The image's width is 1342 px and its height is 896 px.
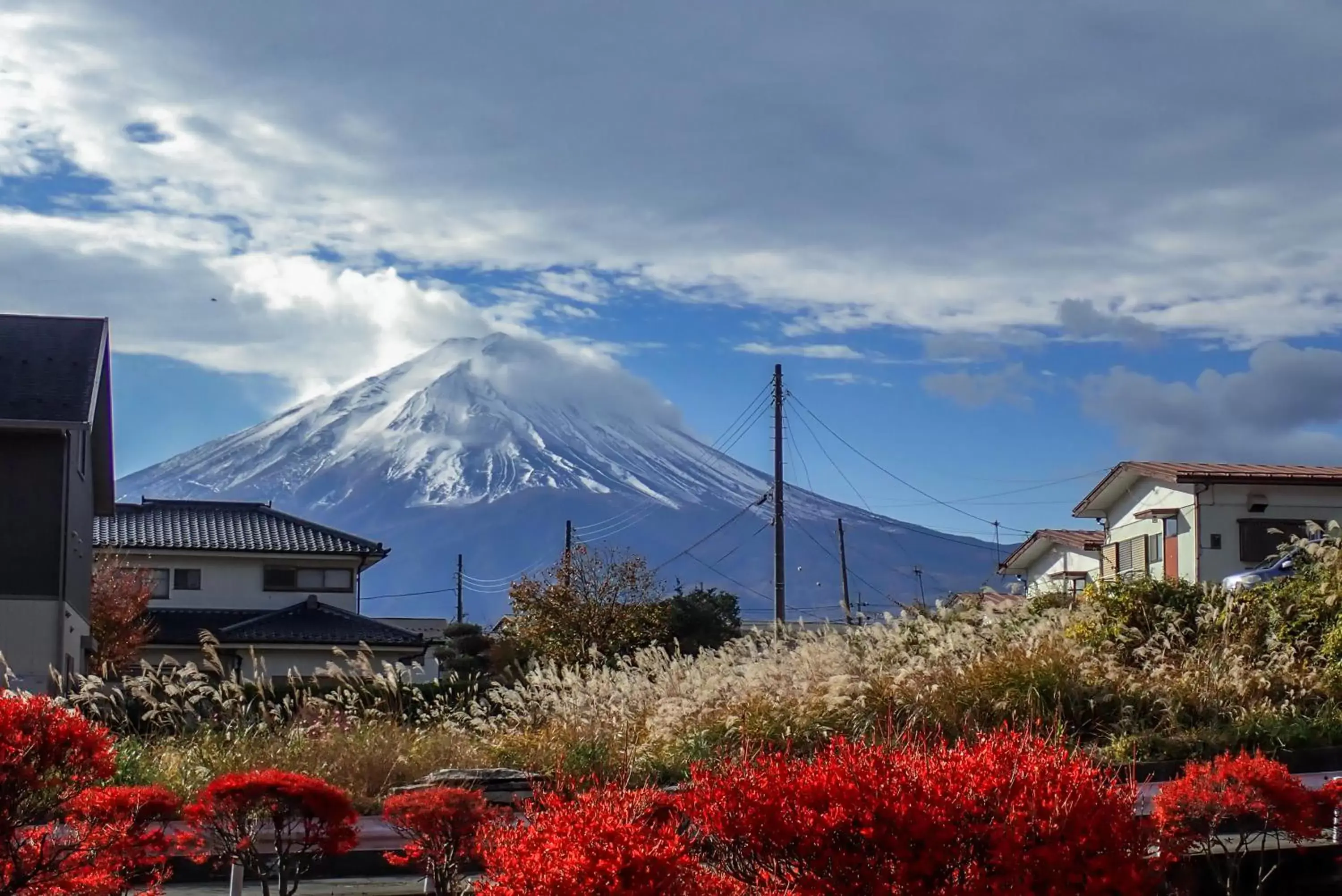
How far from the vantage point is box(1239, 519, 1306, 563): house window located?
36.0 metres

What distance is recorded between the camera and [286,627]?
1549 inches

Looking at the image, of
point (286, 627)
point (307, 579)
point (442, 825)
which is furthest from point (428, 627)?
point (442, 825)

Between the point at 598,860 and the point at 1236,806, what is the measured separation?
325cm

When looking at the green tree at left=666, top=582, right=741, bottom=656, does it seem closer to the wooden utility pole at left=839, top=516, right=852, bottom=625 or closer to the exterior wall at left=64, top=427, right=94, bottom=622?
the wooden utility pole at left=839, top=516, right=852, bottom=625

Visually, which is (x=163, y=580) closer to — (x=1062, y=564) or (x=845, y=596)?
(x=845, y=596)

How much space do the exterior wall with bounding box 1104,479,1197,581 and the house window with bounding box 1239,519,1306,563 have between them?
3.73ft

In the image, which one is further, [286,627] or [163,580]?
[163,580]

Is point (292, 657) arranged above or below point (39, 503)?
below

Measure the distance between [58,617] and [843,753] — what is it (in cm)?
2060

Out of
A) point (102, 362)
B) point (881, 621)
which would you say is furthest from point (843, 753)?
point (102, 362)

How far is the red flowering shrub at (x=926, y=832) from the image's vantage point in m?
4.28

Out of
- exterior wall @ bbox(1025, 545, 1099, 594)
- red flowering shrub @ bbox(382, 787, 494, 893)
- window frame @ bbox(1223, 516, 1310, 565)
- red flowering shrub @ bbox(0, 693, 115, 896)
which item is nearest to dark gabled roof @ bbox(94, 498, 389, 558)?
exterior wall @ bbox(1025, 545, 1099, 594)

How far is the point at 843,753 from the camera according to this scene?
193 inches

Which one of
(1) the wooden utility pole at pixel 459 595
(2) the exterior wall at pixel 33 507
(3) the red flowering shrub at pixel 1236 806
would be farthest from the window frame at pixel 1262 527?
(1) the wooden utility pole at pixel 459 595
